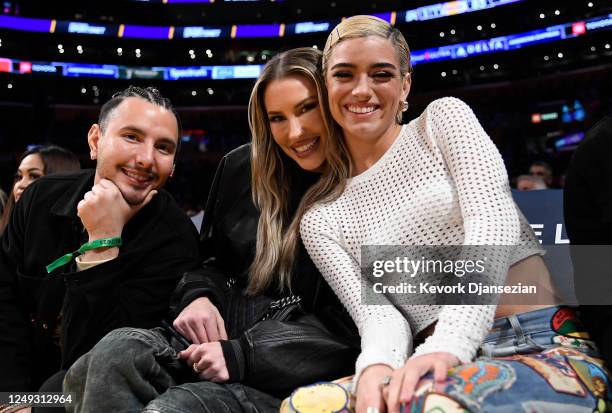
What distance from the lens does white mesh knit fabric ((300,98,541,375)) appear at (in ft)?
4.18

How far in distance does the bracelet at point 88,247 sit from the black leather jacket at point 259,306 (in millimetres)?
249

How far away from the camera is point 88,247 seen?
Answer: 1668 millimetres

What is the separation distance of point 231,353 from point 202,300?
272mm

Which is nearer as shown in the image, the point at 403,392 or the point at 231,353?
the point at 403,392

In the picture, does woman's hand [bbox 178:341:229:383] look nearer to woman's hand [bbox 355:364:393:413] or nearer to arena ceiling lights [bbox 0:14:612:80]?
woman's hand [bbox 355:364:393:413]

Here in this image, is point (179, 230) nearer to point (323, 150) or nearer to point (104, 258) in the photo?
point (104, 258)

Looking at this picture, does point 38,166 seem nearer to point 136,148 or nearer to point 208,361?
point 136,148

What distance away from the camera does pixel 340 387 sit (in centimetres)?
126

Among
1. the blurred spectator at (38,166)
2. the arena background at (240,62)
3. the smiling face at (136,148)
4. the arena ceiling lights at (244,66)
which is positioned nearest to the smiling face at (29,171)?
the blurred spectator at (38,166)

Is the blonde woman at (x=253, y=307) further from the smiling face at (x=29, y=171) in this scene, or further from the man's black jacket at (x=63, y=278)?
the smiling face at (x=29, y=171)


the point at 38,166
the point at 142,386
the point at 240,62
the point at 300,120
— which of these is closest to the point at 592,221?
the point at 300,120

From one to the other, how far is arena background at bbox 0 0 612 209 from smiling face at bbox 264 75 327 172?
12905mm

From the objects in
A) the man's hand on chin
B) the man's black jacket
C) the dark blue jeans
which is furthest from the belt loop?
the man's hand on chin

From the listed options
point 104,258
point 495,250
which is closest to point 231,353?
point 104,258
